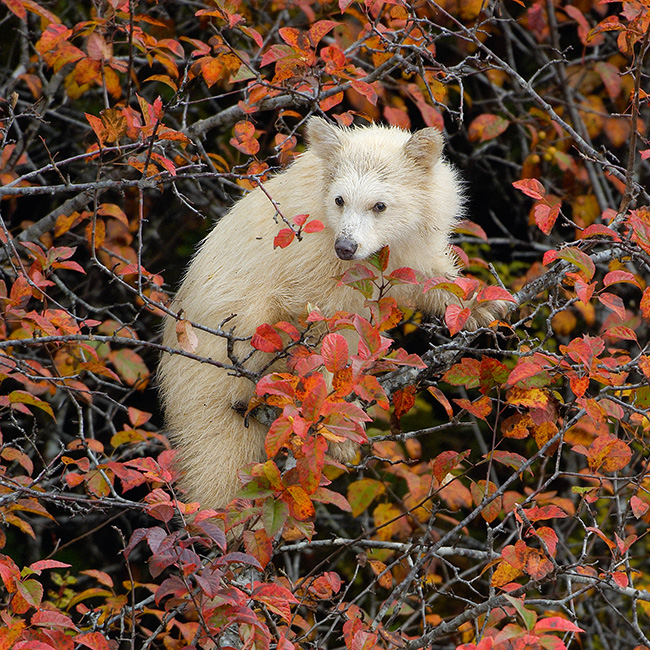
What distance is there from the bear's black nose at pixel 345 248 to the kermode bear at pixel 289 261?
0.22 m

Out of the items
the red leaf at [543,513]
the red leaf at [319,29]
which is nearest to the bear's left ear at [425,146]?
the red leaf at [319,29]

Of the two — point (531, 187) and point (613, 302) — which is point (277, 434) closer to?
point (613, 302)

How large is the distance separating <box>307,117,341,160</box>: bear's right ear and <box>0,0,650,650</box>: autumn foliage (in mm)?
101

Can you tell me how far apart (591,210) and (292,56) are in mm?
2770

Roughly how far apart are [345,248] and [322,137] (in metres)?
0.72

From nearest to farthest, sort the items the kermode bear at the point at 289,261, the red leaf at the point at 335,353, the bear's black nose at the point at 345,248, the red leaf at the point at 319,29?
the red leaf at the point at 335,353 < the red leaf at the point at 319,29 < the bear's black nose at the point at 345,248 < the kermode bear at the point at 289,261

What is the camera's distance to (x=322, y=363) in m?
2.51

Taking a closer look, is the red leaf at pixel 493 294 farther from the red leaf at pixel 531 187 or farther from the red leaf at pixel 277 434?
the red leaf at pixel 277 434

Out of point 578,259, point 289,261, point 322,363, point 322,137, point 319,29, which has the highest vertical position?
point 319,29

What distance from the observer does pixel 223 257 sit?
4.00 meters

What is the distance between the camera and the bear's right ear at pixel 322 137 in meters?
3.81

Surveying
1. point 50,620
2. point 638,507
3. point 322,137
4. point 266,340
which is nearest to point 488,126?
point 322,137

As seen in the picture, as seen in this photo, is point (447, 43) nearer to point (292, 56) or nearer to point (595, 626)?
point (292, 56)

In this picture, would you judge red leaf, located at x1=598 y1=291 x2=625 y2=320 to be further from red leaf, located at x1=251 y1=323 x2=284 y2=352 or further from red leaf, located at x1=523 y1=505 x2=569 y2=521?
red leaf, located at x1=251 y1=323 x2=284 y2=352
